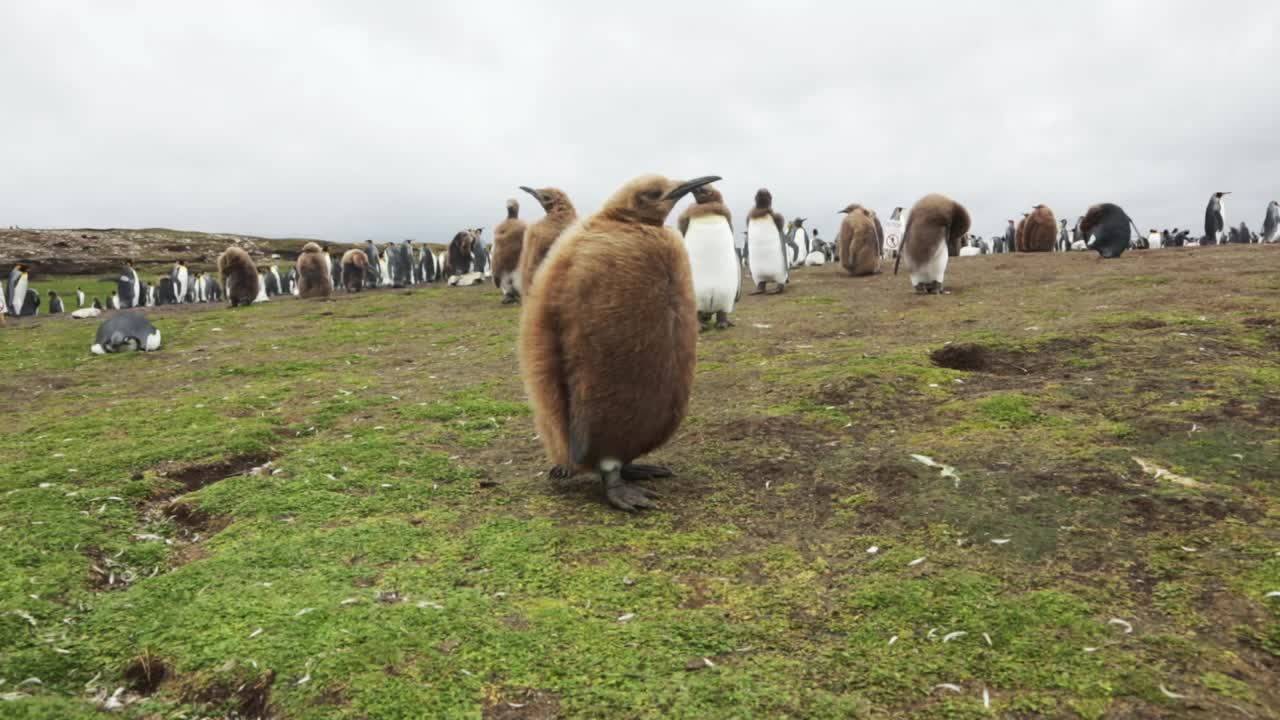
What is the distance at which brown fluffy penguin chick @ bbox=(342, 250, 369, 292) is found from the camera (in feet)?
86.0

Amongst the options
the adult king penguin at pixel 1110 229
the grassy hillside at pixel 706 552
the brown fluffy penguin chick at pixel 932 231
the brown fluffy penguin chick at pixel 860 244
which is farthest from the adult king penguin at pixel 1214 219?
the grassy hillside at pixel 706 552

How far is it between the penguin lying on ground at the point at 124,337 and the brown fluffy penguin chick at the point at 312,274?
10.3 metres

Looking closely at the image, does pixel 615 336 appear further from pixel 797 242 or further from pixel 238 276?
pixel 797 242

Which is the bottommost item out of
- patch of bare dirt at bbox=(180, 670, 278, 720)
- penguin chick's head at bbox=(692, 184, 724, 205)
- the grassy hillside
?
patch of bare dirt at bbox=(180, 670, 278, 720)

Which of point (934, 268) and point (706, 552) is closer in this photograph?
point (706, 552)

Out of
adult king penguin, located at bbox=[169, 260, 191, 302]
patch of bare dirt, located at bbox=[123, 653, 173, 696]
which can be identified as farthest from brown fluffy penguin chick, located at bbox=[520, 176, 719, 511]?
adult king penguin, located at bbox=[169, 260, 191, 302]

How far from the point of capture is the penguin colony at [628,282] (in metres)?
3.65

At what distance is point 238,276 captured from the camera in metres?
19.3

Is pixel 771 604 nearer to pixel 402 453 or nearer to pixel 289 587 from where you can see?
pixel 289 587

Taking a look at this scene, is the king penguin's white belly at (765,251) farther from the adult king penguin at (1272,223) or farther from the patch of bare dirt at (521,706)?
the adult king penguin at (1272,223)

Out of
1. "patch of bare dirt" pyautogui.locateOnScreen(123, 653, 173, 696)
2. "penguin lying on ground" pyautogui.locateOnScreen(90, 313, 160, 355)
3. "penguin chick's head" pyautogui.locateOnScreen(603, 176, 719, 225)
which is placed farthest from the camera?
"penguin lying on ground" pyautogui.locateOnScreen(90, 313, 160, 355)

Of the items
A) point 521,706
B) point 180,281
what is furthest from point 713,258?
point 180,281

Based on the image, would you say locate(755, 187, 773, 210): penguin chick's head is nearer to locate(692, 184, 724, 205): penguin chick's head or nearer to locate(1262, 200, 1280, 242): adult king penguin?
locate(692, 184, 724, 205): penguin chick's head

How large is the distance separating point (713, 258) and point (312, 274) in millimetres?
15683
